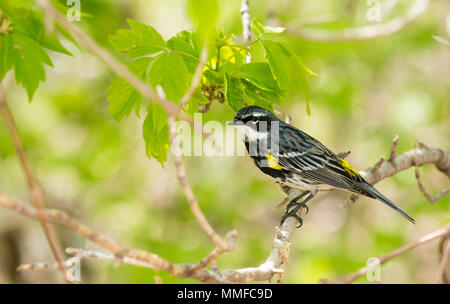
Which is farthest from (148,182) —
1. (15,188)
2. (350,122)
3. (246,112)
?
(246,112)

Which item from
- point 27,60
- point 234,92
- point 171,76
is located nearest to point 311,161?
point 234,92

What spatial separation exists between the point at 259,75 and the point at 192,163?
5.15 meters

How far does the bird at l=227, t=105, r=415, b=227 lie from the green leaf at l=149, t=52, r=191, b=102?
106 centimetres

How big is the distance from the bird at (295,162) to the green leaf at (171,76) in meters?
1.06

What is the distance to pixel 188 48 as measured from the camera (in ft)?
8.70

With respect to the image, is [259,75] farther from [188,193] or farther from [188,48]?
[188,193]

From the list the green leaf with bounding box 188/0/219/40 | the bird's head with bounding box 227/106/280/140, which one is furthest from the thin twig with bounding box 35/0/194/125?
the bird's head with bounding box 227/106/280/140

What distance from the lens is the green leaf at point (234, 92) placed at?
272 centimetres

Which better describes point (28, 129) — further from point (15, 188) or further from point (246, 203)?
point (246, 203)

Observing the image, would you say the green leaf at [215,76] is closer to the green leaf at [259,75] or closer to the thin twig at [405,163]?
the green leaf at [259,75]

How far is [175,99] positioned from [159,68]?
0.65ft

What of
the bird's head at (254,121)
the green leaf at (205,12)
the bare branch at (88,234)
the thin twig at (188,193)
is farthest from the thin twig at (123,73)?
the bird's head at (254,121)

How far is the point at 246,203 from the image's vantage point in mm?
7188
